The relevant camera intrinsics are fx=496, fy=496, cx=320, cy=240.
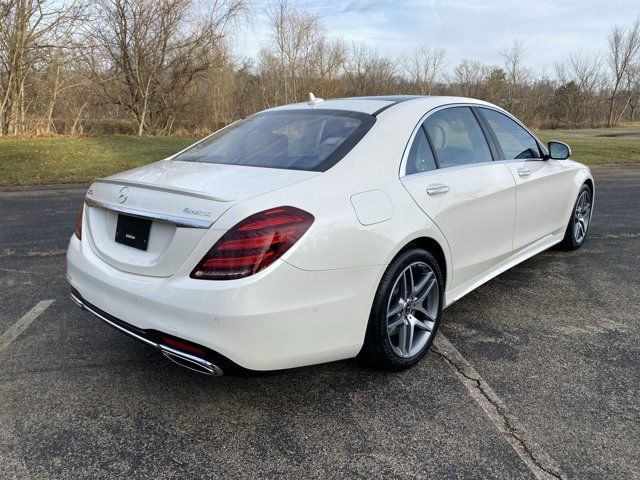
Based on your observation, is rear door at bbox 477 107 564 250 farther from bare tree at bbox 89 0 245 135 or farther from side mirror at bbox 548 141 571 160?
bare tree at bbox 89 0 245 135

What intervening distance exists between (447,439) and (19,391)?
227cm

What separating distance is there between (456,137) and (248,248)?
200cm

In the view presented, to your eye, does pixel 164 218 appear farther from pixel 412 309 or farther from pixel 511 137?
pixel 511 137

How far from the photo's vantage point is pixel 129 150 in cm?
1461

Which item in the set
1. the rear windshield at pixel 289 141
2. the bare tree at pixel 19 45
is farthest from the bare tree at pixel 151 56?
the rear windshield at pixel 289 141

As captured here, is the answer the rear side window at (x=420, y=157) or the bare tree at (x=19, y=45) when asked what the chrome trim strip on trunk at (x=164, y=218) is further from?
the bare tree at (x=19, y=45)

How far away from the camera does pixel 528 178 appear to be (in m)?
3.99

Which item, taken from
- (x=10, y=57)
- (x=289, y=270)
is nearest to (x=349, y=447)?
(x=289, y=270)

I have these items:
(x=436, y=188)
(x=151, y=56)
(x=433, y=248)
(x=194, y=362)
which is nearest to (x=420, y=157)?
(x=436, y=188)

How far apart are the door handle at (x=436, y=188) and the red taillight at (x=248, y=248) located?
110cm

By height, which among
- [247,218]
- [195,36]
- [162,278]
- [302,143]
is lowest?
[162,278]

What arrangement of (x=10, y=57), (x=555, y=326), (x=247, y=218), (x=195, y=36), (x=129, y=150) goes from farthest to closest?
(x=195, y=36) → (x=10, y=57) → (x=129, y=150) → (x=555, y=326) → (x=247, y=218)

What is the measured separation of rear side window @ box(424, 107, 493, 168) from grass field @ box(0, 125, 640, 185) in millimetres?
9189

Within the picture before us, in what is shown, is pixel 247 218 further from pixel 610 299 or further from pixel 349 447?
pixel 610 299
